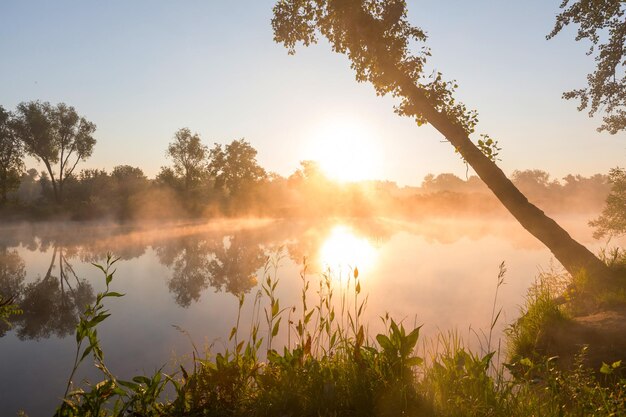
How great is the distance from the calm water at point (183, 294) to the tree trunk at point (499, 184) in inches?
72.9

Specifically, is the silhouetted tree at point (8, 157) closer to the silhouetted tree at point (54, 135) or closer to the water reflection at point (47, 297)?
the silhouetted tree at point (54, 135)

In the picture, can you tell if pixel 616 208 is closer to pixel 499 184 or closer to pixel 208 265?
pixel 499 184

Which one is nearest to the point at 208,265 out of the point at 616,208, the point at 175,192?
the point at 616,208

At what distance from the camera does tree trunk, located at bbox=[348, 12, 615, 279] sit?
8.12m

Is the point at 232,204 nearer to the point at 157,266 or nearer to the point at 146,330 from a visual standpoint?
the point at 157,266

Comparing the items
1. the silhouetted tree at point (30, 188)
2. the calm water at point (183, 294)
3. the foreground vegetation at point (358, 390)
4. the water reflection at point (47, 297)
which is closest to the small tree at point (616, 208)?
the calm water at point (183, 294)

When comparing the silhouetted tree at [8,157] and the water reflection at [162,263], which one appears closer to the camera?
the water reflection at [162,263]

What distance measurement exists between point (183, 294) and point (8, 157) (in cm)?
5154

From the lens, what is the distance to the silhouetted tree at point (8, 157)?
45.3 m

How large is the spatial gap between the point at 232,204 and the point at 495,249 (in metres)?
44.3

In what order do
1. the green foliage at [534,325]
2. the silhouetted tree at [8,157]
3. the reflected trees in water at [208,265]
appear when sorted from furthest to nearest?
the silhouetted tree at [8,157] < the reflected trees in water at [208,265] < the green foliage at [534,325]

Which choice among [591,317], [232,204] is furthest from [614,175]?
[232,204]

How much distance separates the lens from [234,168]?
62.5 meters

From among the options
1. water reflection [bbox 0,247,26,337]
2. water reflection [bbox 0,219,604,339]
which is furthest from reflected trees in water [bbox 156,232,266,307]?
water reflection [bbox 0,247,26,337]
